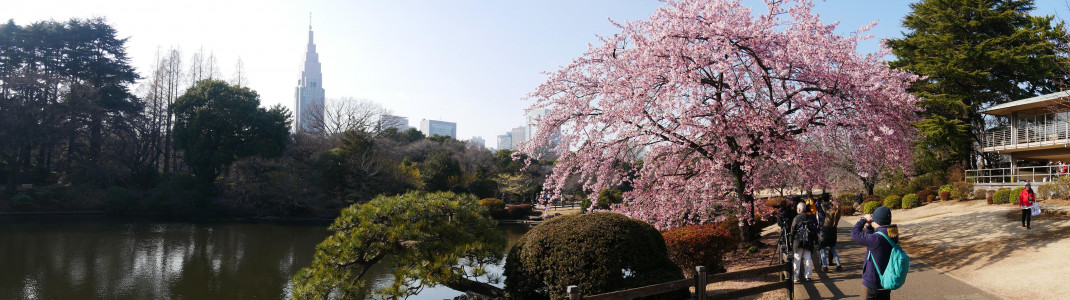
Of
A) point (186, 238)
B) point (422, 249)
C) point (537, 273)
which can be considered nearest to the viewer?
point (537, 273)

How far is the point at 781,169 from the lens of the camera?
1065 cm

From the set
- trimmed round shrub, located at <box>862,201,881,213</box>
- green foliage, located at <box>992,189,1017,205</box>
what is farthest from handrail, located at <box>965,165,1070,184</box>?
green foliage, located at <box>992,189,1017,205</box>

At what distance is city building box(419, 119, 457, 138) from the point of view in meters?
177

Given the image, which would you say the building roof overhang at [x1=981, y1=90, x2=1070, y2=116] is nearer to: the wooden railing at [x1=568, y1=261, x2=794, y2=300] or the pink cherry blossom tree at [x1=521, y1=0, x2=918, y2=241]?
the pink cherry blossom tree at [x1=521, y1=0, x2=918, y2=241]

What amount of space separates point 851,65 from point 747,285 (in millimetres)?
4190

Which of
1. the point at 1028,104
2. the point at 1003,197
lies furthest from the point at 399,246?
the point at 1028,104

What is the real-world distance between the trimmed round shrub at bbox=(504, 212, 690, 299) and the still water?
5.03 metres

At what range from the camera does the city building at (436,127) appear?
579ft

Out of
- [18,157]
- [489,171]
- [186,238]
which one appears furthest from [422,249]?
[18,157]

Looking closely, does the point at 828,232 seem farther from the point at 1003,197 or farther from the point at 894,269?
the point at 1003,197

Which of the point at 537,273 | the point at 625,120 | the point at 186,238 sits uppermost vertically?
the point at 625,120

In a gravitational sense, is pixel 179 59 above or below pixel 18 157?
above

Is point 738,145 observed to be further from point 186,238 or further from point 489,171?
point 489,171

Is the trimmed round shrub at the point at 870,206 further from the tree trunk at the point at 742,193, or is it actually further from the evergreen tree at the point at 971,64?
the tree trunk at the point at 742,193
